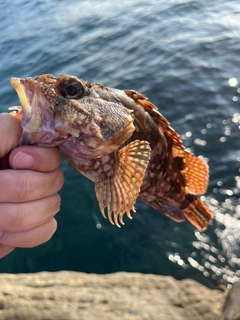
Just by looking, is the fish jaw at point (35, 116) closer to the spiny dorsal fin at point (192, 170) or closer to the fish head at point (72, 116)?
the fish head at point (72, 116)

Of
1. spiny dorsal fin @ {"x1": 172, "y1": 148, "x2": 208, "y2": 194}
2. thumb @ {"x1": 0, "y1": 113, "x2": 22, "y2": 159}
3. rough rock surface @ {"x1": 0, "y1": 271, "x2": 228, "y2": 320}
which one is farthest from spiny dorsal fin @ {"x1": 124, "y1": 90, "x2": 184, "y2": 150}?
rough rock surface @ {"x1": 0, "y1": 271, "x2": 228, "y2": 320}

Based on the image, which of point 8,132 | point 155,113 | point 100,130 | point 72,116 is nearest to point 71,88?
point 72,116

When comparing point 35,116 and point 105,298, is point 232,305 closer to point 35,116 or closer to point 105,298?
point 105,298

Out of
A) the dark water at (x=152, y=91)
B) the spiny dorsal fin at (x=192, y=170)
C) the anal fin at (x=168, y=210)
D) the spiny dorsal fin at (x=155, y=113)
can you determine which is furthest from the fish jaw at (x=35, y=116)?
the dark water at (x=152, y=91)

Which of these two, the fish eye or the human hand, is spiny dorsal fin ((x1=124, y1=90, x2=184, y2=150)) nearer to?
the fish eye

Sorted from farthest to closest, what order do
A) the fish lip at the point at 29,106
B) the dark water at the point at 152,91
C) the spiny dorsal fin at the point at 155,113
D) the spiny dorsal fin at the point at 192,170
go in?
the dark water at the point at 152,91, the spiny dorsal fin at the point at 192,170, the spiny dorsal fin at the point at 155,113, the fish lip at the point at 29,106

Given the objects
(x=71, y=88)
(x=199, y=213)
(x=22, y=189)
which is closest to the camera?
(x=22, y=189)
